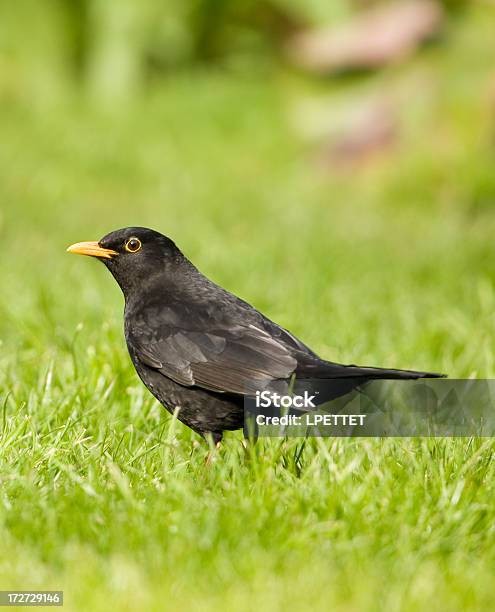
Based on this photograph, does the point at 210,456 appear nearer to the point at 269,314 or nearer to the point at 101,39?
the point at 269,314

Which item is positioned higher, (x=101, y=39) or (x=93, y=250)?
(x=101, y=39)

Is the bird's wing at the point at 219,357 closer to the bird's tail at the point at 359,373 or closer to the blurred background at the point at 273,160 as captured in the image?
the bird's tail at the point at 359,373

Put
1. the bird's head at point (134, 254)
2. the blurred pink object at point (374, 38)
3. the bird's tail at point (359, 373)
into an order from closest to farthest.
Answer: the bird's tail at point (359, 373)
the bird's head at point (134, 254)
the blurred pink object at point (374, 38)

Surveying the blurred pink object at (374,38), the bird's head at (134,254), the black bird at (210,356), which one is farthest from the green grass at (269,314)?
the bird's head at (134,254)

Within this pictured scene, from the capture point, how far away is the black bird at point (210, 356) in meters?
3.06

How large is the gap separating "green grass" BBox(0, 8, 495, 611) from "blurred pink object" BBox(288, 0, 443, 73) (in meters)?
0.27

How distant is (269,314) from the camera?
17.2 ft

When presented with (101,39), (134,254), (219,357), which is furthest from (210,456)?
(101,39)

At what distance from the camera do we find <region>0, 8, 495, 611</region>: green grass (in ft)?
7.93

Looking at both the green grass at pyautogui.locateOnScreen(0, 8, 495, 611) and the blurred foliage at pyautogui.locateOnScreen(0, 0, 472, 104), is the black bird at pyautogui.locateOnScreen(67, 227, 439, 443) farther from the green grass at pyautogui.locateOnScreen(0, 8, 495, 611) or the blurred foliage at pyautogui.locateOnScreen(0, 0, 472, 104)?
the blurred foliage at pyautogui.locateOnScreen(0, 0, 472, 104)

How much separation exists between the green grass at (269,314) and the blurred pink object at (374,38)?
271 mm

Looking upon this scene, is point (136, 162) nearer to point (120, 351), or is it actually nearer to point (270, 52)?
point (270, 52)

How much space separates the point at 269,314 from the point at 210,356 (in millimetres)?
2134

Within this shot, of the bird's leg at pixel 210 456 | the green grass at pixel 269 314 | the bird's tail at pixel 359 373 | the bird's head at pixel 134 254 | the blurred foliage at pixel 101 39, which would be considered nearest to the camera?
the green grass at pixel 269 314
